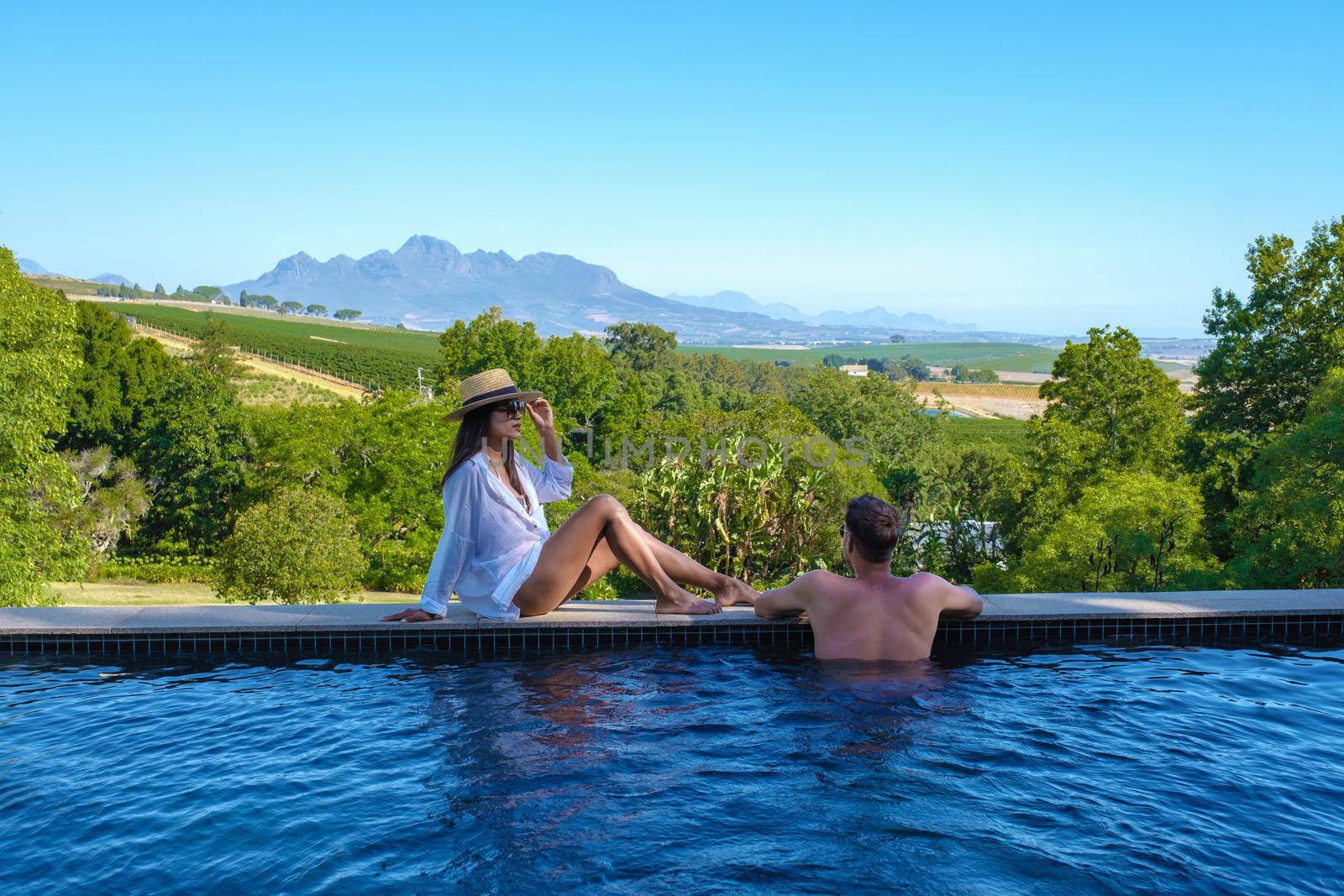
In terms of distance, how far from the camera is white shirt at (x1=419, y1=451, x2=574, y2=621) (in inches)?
227

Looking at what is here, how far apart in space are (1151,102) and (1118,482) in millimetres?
72573

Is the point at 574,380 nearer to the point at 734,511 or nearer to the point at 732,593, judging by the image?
the point at 734,511

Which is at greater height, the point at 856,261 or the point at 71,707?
the point at 856,261

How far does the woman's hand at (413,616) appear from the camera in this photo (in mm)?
5957

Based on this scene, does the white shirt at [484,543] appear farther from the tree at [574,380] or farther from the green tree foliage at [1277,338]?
the tree at [574,380]

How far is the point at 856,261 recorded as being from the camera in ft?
562

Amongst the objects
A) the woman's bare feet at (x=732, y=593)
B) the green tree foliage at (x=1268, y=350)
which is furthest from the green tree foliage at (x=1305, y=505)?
the green tree foliage at (x=1268, y=350)

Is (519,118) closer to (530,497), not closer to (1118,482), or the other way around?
(1118,482)

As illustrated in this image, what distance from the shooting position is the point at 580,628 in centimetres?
614

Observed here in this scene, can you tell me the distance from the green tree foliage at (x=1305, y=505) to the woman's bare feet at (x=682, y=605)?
1220 centimetres

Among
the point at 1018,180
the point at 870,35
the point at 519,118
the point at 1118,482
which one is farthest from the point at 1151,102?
the point at 519,118

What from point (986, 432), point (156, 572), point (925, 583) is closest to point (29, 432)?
point (925, 583)

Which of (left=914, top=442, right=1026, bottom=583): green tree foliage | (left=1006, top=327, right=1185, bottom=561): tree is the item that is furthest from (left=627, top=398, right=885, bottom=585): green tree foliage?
(left=1006, top=327, right=1185, bottom=561): tree

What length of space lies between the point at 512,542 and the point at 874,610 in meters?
2.15
